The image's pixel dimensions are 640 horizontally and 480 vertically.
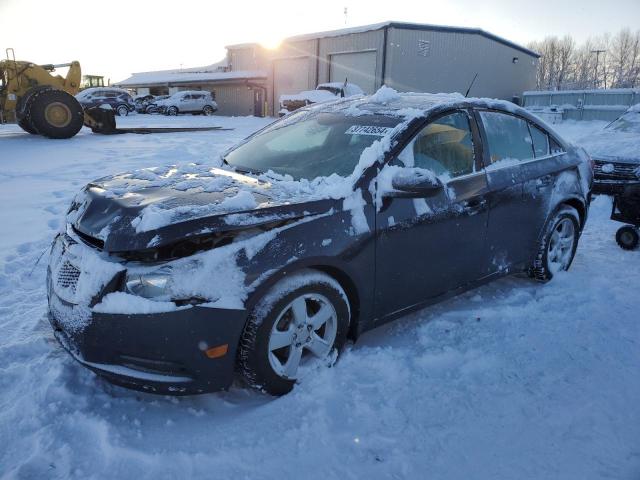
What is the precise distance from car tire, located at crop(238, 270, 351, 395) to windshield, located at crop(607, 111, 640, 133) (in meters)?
6.64

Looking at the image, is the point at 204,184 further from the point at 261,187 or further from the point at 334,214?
the point at 334,214

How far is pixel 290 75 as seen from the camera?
29797 millimetres

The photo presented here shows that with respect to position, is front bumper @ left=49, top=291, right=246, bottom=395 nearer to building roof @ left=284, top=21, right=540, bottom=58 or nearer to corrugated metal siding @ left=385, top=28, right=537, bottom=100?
corrugated metal siding @ left=385, top=28, right=537, bottom=100

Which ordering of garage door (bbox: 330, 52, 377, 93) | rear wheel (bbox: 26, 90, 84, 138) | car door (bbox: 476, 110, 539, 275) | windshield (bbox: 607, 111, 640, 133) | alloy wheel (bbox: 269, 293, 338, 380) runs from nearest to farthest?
alloy wheel (bbox: 269, 293, 338, 380), car door (bbox: 476, 110, 539, 275), windshield (bbox: 607, 111, 640, 133), rear wheel (bbox: 26, 90, 84, 138), garage door (bbox: 330, 52, 377, 93)

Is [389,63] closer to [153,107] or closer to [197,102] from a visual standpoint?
[197,102]

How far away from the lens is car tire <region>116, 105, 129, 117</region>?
3025 centimetres

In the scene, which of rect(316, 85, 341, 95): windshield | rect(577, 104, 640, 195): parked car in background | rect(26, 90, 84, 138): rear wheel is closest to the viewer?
rect(577, 104, 640, 195): parked car in background

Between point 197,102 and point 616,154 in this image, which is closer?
point 616,154

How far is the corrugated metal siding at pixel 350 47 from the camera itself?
Answer: 24.0 meters

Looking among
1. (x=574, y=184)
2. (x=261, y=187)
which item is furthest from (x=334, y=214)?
(x=574, y=184)

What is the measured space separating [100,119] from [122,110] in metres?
16.9

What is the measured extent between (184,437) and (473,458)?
1.36 metres

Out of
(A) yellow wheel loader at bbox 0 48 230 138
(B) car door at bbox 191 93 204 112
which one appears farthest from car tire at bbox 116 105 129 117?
(A) yellow wheel loader at bbox 0 48 230 138

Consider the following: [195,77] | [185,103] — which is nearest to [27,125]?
[185,103]
